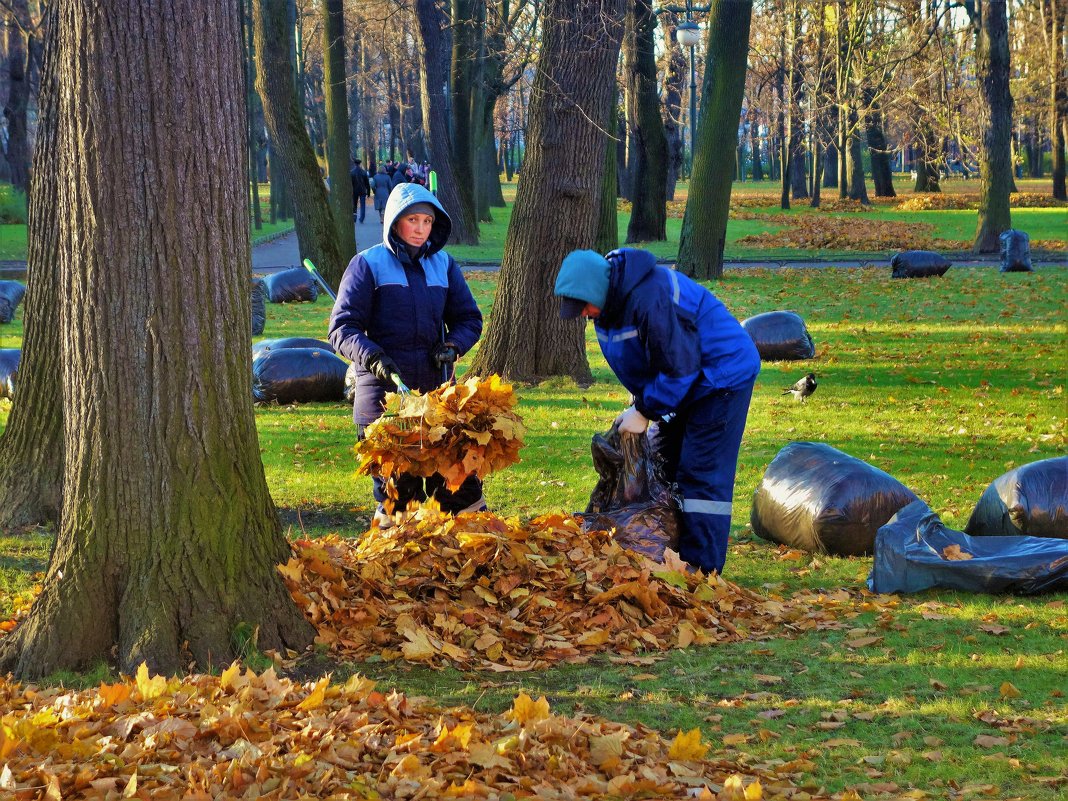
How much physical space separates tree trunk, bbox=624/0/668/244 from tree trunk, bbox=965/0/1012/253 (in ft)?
23.3

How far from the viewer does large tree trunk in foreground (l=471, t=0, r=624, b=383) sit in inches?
452

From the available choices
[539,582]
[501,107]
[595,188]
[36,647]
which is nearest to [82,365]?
[36,647]

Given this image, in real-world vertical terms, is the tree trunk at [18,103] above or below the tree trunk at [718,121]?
above

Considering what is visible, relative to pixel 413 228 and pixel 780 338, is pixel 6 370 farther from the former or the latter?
pixel 780 338

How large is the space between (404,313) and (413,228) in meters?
0.45

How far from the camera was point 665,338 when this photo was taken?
18.9 ft

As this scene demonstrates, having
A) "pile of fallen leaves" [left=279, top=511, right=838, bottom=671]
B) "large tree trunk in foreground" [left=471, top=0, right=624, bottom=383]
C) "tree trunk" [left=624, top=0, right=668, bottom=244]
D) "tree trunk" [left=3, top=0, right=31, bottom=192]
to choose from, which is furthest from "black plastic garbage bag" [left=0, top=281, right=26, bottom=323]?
"tree trunk" [left=3, top=0, right=31, bottom=192]

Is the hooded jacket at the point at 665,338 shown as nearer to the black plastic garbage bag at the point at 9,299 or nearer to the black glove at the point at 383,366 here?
the black glove at the point at 383,366

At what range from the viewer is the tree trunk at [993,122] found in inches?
1032

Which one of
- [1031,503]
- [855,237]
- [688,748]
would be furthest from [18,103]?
[688,748]

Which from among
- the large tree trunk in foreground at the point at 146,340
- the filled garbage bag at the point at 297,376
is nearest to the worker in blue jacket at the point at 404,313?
the large tree trunk in foreground at the point at 146,340

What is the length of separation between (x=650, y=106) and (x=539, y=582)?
23.3 meters

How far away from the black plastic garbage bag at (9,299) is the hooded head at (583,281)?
14153 millimetres

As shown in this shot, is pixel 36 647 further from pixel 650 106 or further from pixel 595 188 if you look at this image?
pixel 650 106
